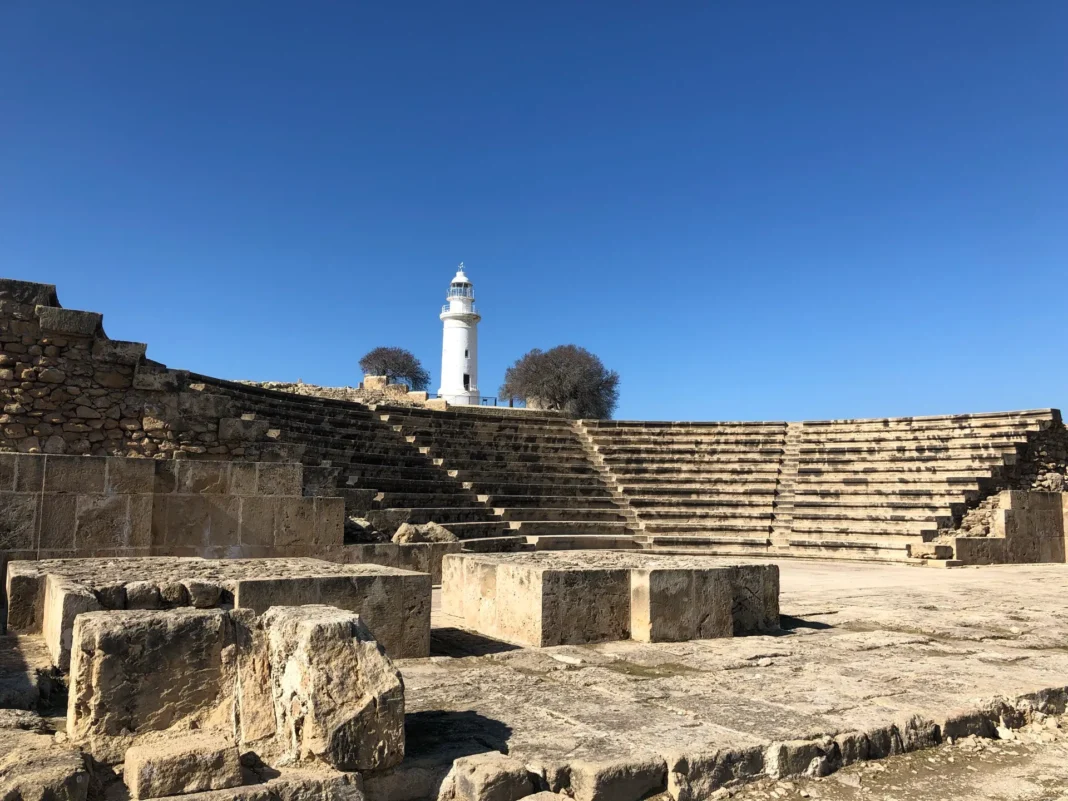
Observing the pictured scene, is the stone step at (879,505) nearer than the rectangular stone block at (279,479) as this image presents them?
No

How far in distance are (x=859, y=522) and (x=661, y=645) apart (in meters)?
10.5

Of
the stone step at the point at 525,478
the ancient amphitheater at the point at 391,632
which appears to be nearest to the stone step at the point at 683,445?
the stone step at the point at 525,478

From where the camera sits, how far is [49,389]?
8.52m

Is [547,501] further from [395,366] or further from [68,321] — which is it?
[395,366]

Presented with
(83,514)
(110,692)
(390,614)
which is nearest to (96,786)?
(110,692)

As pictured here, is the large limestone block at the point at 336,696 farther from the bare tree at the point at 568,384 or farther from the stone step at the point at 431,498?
the bare tree at the point at 568,384

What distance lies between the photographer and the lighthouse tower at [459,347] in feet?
171

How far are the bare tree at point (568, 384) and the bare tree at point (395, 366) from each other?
374 inches

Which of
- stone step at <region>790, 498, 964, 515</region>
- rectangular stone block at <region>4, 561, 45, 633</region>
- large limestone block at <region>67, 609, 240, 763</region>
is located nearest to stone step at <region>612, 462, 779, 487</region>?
stone step at <region>790, 498, 964, 515</region>

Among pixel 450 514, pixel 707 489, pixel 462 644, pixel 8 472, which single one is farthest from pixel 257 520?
pixel 707 489

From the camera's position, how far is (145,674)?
3.15m

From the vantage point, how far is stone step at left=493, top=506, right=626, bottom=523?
1451cm

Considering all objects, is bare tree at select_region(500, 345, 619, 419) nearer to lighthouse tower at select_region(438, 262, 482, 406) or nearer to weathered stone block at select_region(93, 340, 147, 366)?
lighthouse tower at select_region(438, 262, 482, 406)

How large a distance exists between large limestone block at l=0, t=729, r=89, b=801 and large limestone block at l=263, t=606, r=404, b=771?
0.71 meters
